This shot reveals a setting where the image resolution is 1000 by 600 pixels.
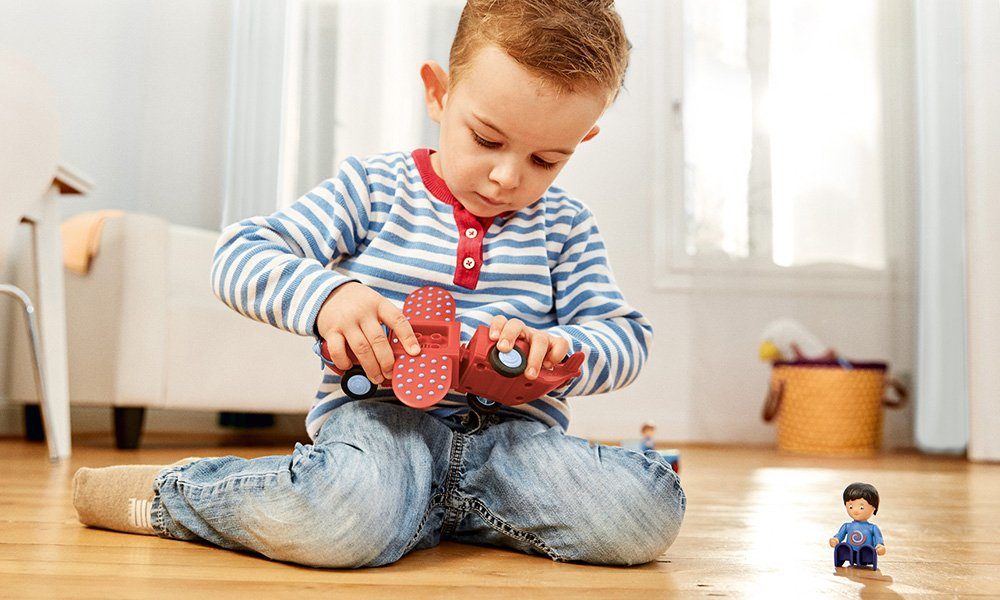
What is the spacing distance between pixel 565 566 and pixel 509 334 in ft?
0.61

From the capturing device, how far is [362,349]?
71cm

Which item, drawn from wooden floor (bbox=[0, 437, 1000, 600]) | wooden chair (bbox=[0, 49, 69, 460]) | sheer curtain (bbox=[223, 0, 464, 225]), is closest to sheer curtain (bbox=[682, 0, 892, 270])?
sheer curtain (bbox=[223, 0, 464, 225])

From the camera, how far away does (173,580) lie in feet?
2.08

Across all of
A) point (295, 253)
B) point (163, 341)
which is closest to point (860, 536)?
point (295, 253)

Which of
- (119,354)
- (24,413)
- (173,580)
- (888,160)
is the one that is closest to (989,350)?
(888,160)

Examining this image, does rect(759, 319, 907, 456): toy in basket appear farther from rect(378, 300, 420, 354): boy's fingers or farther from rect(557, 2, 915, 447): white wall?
rect(378, 300, 420, 354): boy's fingers

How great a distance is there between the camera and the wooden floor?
63 cm

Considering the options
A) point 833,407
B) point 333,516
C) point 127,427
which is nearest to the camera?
point 333,516

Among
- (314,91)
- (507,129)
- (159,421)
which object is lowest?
(159,421)

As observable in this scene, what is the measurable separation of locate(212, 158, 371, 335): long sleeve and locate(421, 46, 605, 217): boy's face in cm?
10

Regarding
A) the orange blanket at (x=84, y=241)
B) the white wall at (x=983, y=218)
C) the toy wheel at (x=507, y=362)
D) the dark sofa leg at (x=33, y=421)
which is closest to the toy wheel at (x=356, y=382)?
the toy wheel at (x=507, y=362)

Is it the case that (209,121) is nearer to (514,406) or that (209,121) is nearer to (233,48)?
(233,48)

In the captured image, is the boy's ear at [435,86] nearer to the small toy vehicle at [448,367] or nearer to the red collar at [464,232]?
the red collar at [464,232]

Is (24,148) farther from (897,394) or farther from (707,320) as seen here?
(897,394)
